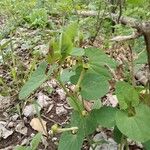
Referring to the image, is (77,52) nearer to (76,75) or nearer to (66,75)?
(76,75)

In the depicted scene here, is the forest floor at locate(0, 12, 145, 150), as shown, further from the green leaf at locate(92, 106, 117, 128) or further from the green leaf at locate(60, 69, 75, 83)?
the green leaf at locate(92, 106, 117, 128)

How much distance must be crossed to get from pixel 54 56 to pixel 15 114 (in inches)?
53.1

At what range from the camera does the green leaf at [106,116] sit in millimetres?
1433

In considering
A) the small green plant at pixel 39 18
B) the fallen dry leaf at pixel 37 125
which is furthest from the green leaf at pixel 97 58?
the small green plant at pixel 39 18

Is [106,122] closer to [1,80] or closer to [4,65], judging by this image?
[1,80]

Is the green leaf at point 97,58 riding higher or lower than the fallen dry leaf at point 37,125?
higher

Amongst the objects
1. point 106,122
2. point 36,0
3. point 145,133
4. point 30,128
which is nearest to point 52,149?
point 30,128

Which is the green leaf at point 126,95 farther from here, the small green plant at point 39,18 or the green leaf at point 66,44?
the small green plant at point 39,18

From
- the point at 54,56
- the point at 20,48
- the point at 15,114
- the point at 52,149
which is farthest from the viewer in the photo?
the point at 20,48

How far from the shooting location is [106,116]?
1454 millimetres

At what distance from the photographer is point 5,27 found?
4.09 metres

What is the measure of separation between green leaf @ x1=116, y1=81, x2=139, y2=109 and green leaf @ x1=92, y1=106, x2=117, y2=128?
89mm

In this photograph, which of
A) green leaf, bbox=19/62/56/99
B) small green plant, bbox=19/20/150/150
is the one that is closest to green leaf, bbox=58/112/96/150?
small green plant, bbox=19/20/150/150

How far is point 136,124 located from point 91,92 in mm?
187
